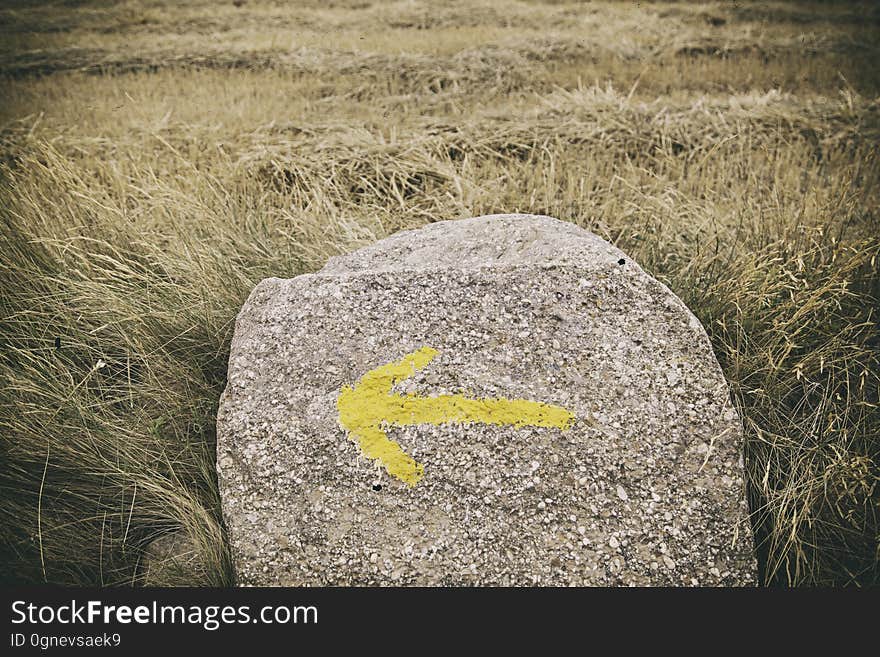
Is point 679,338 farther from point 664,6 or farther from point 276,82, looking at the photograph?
point 664,6

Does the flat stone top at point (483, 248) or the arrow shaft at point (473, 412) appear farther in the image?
the flat stone top at point (483, 248)

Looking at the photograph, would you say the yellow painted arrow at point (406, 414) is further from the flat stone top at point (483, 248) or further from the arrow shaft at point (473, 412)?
the flat stone top at point (483, 248)

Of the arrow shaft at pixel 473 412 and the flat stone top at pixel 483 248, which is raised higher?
the flat stone top at pixel 483 248

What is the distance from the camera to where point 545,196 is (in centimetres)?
328

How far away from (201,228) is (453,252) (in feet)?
4.53

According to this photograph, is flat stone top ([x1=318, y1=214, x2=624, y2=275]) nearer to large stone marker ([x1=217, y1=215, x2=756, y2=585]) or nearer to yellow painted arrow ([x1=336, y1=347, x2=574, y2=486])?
large stone marker ([x1=217, y1=215, x2=756, y2=585])

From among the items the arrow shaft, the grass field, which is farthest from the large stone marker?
the grass field

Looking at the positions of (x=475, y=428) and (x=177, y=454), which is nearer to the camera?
(x=475, y=428)

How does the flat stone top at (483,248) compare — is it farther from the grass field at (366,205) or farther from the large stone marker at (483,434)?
the grass field at (366,205)

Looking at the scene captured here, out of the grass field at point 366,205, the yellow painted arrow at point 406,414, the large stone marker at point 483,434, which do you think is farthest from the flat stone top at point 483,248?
the grass field at point 366,205

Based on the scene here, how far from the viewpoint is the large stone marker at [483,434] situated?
1.45 m

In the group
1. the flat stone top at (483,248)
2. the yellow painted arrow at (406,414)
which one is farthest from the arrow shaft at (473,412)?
the flat stone top at (483,248)

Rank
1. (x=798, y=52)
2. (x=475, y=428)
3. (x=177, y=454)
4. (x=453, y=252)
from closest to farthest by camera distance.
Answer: (x=475, y=428) < (x=177, y=454) < (x=453, y=252) < (x=798, y=52)

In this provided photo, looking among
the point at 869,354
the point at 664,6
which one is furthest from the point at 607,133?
the point at 664,6
